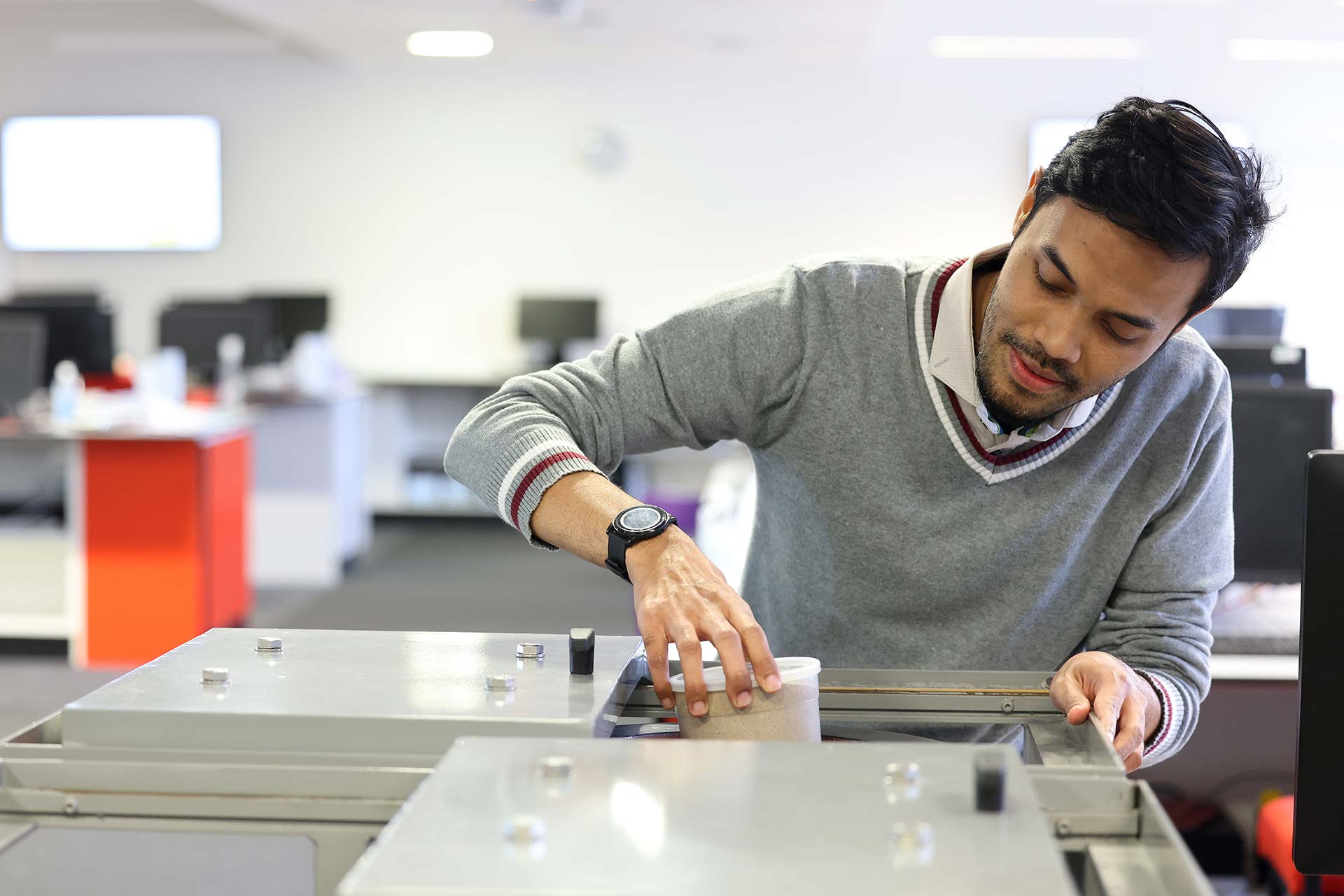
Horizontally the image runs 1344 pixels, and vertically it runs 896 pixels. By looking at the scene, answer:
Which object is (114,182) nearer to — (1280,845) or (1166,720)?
(1280,845)

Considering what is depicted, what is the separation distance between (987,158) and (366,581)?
4.39 m

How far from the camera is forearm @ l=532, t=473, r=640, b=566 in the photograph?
1.11 metres

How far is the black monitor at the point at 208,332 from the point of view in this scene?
608cm

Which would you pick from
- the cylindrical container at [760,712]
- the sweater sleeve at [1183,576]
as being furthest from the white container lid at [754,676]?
the sweater sleeve at [1183,576]

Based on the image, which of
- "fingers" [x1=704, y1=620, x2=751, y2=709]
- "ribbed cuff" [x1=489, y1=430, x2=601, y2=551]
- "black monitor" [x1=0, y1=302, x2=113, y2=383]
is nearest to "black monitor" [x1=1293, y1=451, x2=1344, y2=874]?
"fingers" [x1=704, y1=620, x2=751, y2=709]

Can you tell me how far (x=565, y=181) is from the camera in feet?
24.9

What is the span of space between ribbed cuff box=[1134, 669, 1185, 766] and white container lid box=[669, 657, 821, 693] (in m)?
0.47

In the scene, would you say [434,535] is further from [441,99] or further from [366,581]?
[441,99]

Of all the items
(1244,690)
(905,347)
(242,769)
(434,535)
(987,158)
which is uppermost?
(987,158)

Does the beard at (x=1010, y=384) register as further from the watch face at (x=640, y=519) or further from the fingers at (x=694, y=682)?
the fingers at (x=694, y=682)

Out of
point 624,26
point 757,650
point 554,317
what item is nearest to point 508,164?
point 554,317

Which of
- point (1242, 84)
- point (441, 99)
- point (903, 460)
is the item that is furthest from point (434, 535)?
point (903, 460)

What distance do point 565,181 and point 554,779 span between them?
23.7 ft

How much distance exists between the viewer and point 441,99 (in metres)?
7.59
